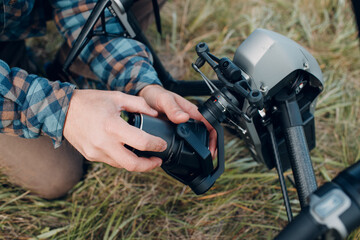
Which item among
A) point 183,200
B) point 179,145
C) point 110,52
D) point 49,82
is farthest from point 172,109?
point 183,200

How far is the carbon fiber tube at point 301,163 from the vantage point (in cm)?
104

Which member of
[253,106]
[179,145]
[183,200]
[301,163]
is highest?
[253,106]

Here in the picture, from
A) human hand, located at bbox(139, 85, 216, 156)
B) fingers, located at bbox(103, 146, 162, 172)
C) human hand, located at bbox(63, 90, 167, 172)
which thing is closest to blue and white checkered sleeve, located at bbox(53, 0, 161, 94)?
human hand, located at bbox(139, 85, 216, 156)

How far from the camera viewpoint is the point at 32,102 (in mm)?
1050

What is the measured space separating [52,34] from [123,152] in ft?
5.64

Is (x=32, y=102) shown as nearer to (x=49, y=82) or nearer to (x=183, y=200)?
(x=49, y=82)

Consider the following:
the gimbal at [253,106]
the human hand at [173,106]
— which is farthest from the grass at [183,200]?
the human hand at [173,106]

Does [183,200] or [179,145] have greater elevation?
[179,145]

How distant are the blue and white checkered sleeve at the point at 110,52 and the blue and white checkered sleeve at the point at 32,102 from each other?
1.06 ft

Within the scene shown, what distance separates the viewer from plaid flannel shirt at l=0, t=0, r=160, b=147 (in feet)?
3.43

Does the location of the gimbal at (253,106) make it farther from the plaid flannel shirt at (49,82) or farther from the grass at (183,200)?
the grass at (183,200)

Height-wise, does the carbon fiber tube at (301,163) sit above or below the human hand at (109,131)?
below

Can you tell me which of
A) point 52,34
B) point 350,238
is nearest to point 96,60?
point 52,34

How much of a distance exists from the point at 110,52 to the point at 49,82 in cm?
40
